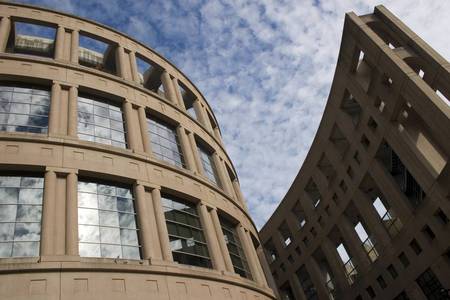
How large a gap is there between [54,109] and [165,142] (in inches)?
239

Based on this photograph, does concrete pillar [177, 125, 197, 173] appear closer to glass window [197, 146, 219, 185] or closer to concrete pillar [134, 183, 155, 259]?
glass window [197, 146, 219, 185]

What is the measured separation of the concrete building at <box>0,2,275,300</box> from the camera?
44.6 feet

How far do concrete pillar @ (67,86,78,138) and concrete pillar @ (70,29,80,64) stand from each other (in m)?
2.75

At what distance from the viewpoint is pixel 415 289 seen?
25375mm

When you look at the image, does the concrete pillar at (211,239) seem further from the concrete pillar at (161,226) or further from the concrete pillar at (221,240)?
the concrete pillar at (161,226)

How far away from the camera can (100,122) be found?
1920 centimetres

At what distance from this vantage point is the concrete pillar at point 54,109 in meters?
17.0

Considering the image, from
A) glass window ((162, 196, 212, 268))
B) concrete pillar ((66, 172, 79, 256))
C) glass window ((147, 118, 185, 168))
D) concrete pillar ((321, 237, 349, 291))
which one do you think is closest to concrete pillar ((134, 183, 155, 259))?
glass window ((162, 196, 212, 268))

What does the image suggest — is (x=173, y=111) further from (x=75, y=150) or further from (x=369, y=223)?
(x=369, y=223)

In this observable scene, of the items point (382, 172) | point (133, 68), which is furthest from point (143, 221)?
point (382, 172)

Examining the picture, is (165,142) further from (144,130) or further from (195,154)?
(195,154)

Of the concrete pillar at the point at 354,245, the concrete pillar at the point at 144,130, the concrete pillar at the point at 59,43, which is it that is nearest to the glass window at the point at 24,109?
the concrete pillar at the point at 59,43

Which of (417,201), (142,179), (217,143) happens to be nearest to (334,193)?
(417,201)

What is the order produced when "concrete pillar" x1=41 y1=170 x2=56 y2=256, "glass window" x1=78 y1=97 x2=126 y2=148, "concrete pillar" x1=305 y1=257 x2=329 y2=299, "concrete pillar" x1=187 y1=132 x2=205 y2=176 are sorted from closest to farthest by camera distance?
"concrete pillar" x1=41 y1=170 x2=56 y2=256 → "glass window" x1=78 y1=97 x2=126 y2=148 → "concrete pillar" x1=187 y1=132 x2=205 y2=176 → "concrete pillar" x1=305 y1=257 x2=329 y2=299
